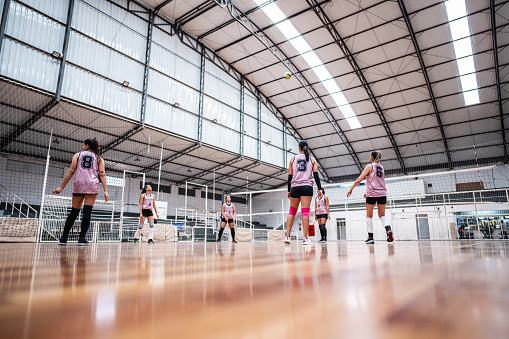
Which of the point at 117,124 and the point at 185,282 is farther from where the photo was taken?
the point at 117,124

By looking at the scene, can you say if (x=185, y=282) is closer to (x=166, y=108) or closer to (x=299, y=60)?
(x=166, y=108)

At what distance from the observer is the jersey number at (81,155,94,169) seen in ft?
14.5

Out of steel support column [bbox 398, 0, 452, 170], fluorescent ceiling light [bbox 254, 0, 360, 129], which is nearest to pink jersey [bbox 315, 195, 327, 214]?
fluorescent ceiling light [bbox 254, 0, 360, 129]

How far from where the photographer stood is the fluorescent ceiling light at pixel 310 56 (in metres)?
14.9

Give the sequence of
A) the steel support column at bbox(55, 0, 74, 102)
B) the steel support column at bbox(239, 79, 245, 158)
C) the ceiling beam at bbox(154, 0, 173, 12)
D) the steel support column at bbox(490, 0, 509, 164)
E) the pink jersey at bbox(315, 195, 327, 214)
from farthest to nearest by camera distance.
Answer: the steel support column at bbox(239, 79, 245, 158) → the ceiling beam at bbox(154, 0, 173, 12) → the steel support column at bbox(490, 0, 509, 164) → the steel support column at bbox(55, 0, 74, 102) → the pink jersey at bbox(315, 195, 327, 214)

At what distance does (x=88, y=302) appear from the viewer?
65cm

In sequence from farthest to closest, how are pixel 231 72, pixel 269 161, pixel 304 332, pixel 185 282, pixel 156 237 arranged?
pixel 269 161 → pixel 231 72 → pixel 156 237 → pixel 185 282 → pixel 304 332

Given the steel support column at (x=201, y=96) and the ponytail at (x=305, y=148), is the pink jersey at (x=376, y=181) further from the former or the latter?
the steel support column at (x=201, y=96)

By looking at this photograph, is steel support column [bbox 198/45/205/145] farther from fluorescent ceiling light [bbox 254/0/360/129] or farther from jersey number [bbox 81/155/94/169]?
jersey number [bbox 81/155/94/169]

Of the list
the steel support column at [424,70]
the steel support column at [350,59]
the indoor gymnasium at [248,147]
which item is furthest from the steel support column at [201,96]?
the steel support column at [424,70]

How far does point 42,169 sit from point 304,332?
1959cm

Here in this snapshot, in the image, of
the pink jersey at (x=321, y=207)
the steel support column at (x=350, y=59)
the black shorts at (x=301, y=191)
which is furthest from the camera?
the steel support column at (x=350, y=59)

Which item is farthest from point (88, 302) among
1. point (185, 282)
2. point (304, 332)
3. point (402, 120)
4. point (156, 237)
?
point (402, 120)

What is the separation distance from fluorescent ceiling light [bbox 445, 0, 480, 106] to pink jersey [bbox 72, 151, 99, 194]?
1618 cm
